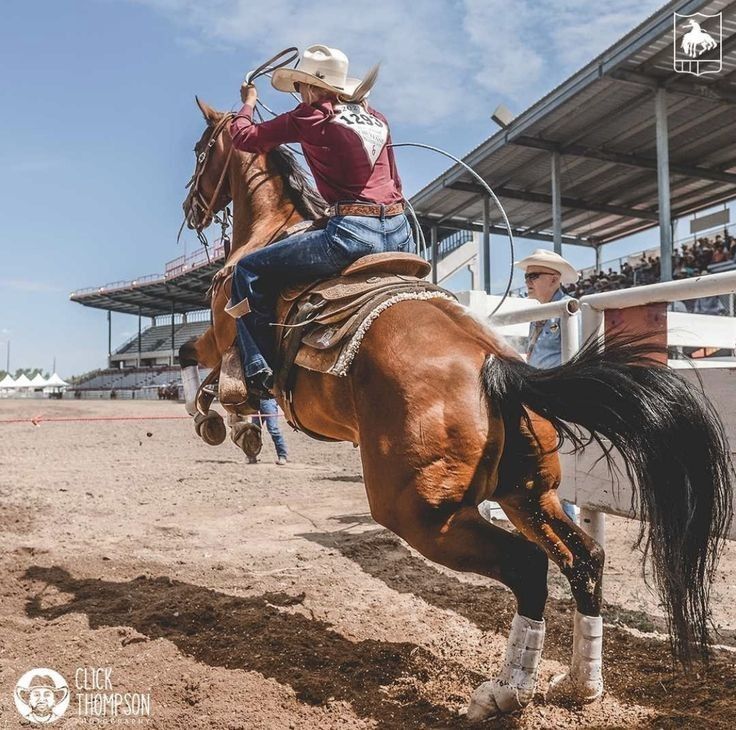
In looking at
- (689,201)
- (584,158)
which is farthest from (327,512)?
(689,201)

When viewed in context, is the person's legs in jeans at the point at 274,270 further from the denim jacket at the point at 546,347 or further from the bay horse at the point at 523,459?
the denim jacket at the point at 546,347

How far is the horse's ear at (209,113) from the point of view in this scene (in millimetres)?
4422

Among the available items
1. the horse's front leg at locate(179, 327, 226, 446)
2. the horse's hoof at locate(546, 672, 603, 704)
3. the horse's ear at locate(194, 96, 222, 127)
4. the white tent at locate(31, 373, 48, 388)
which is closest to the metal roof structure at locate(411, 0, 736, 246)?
the horse's ear at locate(194, 96, 222, 127)

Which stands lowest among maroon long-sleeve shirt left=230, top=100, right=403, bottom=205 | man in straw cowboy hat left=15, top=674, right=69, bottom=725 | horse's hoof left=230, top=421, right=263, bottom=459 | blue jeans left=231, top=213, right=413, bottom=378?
man in straw cowboy hat left=15, top=674, right=69, bottom=725

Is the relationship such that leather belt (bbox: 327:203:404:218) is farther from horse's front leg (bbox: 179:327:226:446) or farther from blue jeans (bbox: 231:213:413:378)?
horse's front leg (bbox: 179:327:226:446)

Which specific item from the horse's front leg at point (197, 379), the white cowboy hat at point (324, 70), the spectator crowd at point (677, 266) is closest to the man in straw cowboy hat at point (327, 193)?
the white cowboy hat at point (324, 70)

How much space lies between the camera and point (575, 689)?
2.50 metres

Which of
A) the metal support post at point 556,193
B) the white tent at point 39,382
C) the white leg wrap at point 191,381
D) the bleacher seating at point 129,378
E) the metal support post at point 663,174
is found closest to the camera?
the white leg wrap at point 191,381

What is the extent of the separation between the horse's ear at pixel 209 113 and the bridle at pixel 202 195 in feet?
0.20

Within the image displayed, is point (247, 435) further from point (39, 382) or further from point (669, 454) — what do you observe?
point (39, 382)

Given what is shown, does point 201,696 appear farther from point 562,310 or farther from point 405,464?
point 562,310

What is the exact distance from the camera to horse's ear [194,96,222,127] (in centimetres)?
442

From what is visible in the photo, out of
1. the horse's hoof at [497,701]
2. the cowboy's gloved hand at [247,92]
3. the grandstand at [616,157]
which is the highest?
the grandstand at [616,157]

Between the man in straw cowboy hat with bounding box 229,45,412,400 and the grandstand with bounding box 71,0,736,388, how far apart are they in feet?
37.8
